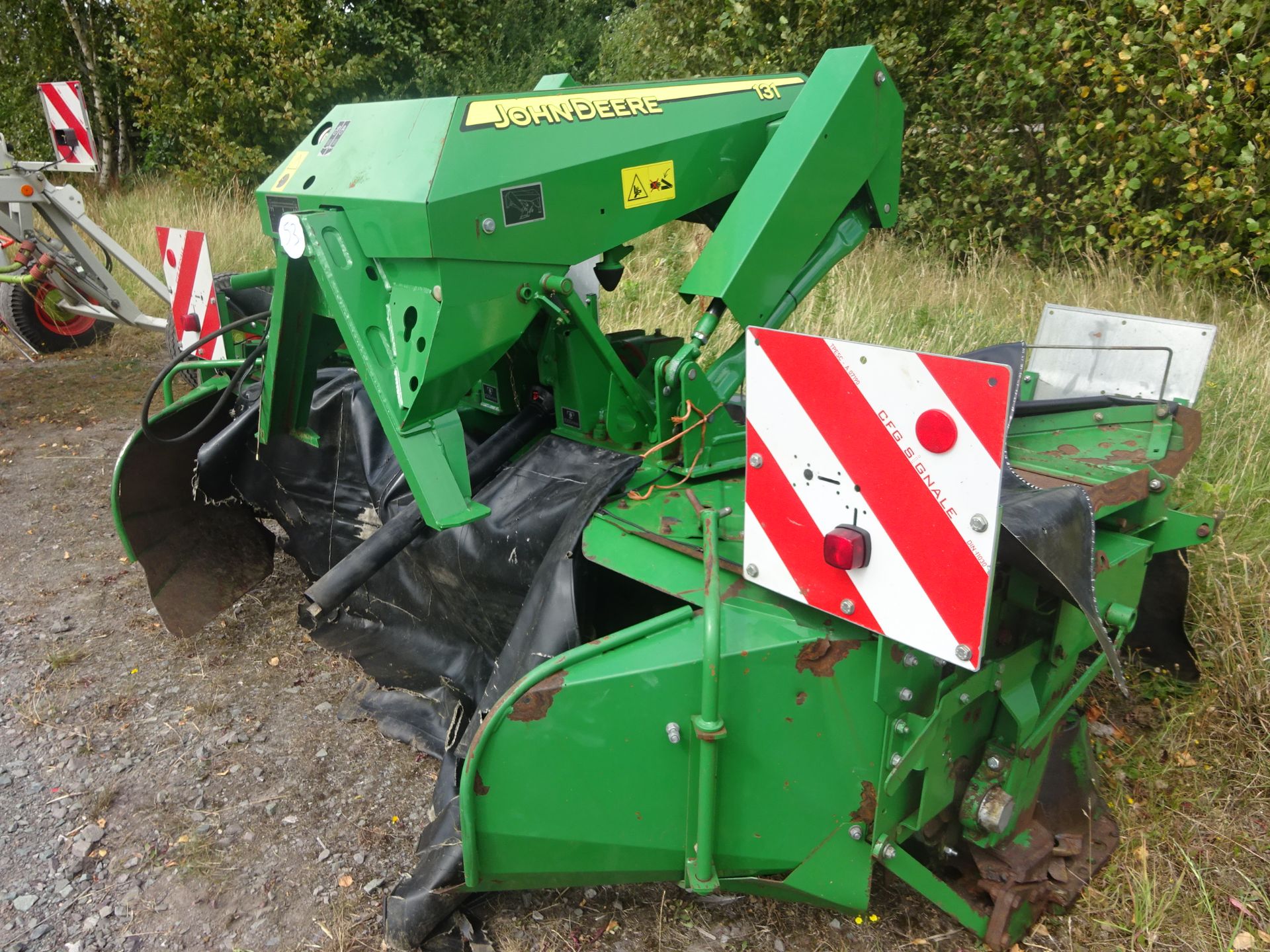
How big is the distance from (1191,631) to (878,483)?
5.49 ft

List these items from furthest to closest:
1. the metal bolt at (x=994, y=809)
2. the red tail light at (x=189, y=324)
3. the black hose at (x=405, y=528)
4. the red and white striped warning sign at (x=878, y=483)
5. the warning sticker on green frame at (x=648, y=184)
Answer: the red tail light at (x=189, y=324), the warning sticker on green frame at (x=648, y=184), the black hose at (x=405, y=528), the metal bolt at (x=994, y=809), the red and white striped warning sign at (x=878, y=483)

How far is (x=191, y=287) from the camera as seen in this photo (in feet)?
12.4

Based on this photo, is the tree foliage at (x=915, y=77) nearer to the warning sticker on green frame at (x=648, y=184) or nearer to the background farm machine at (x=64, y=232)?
the warning sticker on green frame at (x=648, y=184)

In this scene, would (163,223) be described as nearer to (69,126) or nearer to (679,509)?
(69,126)

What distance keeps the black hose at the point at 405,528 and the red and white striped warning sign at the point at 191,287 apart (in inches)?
62.3

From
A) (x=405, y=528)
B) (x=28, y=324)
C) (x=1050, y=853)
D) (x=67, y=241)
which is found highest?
(x=405, y=528)

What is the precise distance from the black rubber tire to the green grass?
430 centimetres

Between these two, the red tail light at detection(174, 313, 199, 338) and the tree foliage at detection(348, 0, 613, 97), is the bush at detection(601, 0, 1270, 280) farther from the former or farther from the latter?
the red tail light at detection(174, 313, 199, 338)

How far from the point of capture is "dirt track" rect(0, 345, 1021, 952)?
6.86ft

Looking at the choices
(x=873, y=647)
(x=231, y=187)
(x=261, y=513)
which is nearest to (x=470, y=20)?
(x=231, y=187)

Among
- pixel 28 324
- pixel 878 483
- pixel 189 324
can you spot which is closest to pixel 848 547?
pixel 878 483

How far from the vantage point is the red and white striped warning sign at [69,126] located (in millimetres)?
5836

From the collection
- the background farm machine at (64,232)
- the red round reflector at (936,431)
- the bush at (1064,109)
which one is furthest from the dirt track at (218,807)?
the bush at (1064,109)

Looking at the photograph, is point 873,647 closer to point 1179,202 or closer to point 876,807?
point 876,807
